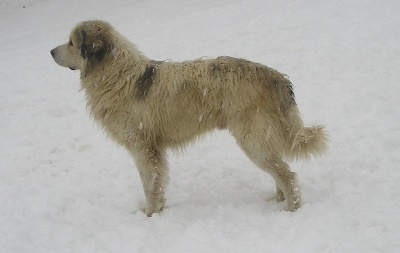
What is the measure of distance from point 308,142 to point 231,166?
5.75 ft

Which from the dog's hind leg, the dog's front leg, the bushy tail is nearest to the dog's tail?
the bushy tail

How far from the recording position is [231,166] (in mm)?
5945

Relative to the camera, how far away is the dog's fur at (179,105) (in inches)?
173

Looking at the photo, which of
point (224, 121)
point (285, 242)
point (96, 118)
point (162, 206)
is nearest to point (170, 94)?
point (224, 121)

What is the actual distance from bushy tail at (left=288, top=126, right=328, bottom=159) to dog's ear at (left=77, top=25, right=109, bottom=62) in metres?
2.63

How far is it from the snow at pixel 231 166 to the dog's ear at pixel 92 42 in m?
1.93

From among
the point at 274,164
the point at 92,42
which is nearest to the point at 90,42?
the point at 92,42

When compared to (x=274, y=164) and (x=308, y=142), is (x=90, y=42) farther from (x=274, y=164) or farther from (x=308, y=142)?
(x=308, y=142)

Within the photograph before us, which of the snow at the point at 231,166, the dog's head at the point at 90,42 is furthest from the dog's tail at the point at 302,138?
the dog's head at the point at 90,42

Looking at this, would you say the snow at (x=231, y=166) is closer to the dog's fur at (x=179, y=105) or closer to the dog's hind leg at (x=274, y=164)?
the dog's hind leg at (x=274, y=164)

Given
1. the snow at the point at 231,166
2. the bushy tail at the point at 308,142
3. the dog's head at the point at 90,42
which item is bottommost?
the snow at the point at 231,166

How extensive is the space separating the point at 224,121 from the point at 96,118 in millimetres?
1708

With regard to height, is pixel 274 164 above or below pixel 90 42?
below

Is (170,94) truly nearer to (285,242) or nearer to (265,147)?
(265,147)
